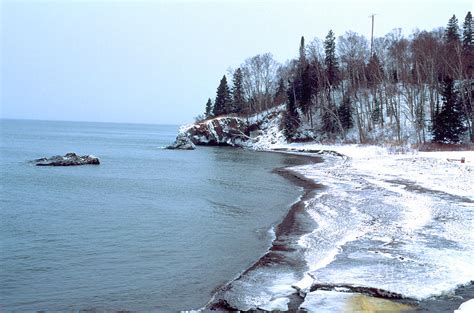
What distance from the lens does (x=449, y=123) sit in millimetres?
54500

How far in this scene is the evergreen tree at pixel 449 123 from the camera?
178ft

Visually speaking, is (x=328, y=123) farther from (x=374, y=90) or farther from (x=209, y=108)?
(x=209, y=108)

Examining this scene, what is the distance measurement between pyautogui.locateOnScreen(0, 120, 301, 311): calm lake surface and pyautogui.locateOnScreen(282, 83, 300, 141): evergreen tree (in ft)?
161

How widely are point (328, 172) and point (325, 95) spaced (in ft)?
151

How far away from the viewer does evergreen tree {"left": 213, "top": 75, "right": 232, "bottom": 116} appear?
3927 inches

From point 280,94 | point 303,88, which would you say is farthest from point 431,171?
point 280,94

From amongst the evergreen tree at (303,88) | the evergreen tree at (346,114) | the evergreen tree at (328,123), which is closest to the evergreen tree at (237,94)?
the evergreen tree at (303,88)

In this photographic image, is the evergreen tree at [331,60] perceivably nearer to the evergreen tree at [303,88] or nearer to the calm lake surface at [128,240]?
the evergreen tree at [303,88]

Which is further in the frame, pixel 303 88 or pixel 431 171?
pixel 303 88

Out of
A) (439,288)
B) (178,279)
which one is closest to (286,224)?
(178,279)

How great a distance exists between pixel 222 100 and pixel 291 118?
25148mm

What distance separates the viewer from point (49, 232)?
15867mm

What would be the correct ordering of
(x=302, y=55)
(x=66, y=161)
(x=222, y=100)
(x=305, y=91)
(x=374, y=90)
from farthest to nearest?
1. (x=222, y=100)
2. (x=302, y=55)
3. (x=305, y=91)
4. (x=374, y=90)
5. (x=66, y=161)

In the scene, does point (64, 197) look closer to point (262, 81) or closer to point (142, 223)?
point (142, 223)
